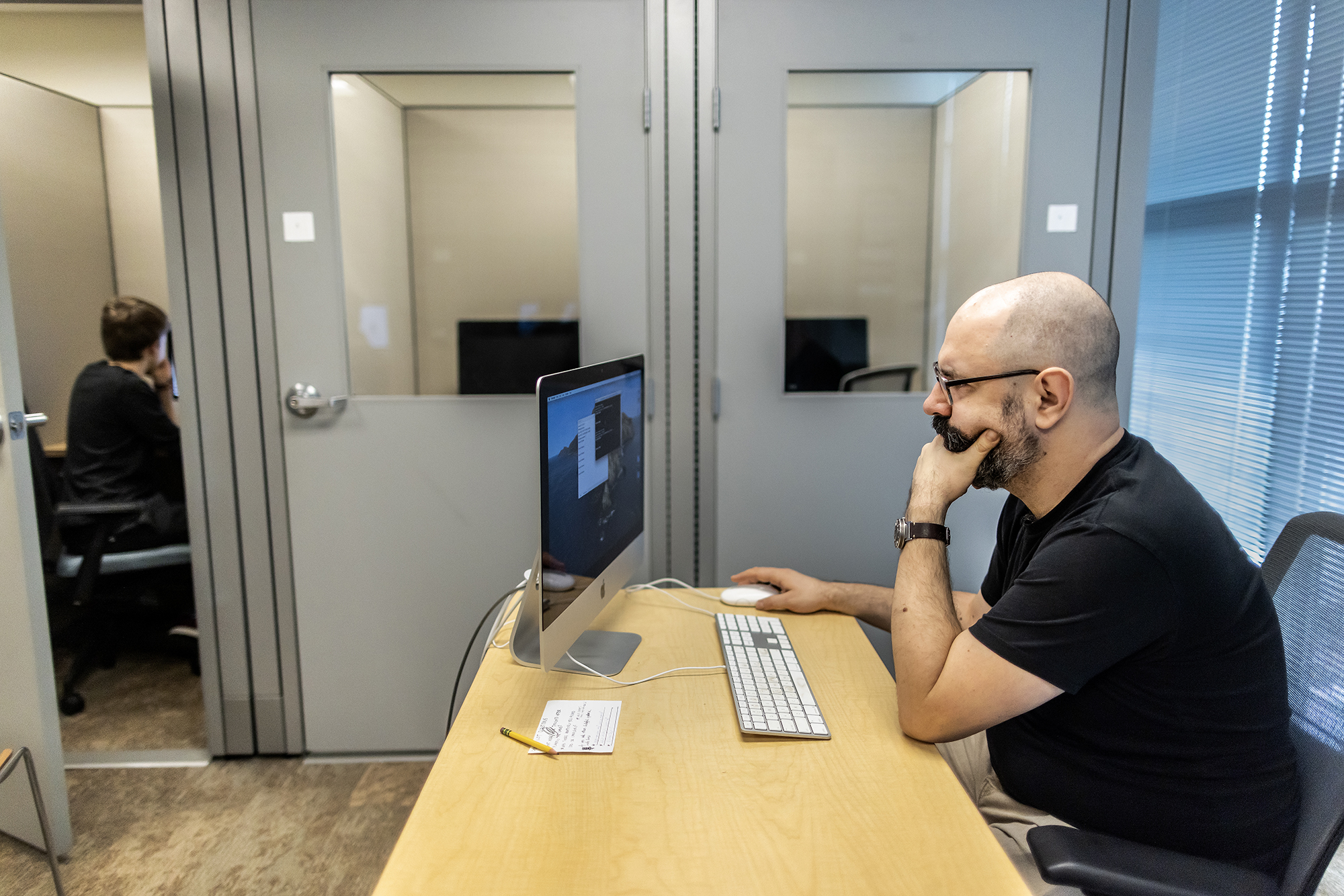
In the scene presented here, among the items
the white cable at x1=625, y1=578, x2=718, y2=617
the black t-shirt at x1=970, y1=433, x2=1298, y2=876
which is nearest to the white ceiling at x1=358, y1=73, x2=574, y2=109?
the white cable at x1=625, y1=578, x2=718, y2=617

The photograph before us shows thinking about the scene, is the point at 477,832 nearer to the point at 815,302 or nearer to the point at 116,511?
the point at 815,302

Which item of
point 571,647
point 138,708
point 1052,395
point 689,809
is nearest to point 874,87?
point 1052,395

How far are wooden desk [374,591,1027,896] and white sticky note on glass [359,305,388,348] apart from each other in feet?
4.20

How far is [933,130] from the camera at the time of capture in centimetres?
226

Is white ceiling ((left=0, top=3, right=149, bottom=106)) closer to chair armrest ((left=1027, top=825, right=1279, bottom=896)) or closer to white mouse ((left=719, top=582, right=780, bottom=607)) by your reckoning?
white mouse ((left=719, top=582, right=780, bottom=607))

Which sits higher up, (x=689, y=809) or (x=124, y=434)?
(x=124, y=434)

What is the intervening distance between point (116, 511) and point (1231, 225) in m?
3.44

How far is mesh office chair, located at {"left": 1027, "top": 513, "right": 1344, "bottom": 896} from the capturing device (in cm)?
96

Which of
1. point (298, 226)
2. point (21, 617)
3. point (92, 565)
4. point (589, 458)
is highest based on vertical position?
point (298, 226)

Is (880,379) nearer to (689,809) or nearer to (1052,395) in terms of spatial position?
(1052,395)

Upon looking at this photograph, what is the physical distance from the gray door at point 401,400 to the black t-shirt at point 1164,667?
143 cm

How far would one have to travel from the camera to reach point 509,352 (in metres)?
2.35

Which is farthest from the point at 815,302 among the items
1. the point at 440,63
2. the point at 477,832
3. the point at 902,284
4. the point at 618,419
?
the point at 477,832

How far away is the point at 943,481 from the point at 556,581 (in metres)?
0.65
